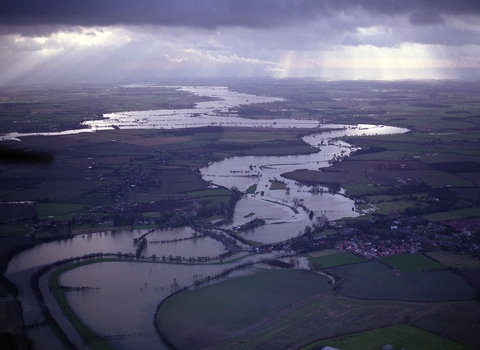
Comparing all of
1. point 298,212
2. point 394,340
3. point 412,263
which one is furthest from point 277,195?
point 394,340

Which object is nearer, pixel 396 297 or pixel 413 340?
pixel 413 340

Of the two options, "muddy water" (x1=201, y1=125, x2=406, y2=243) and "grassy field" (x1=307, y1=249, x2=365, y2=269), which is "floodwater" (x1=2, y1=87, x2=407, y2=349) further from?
"grassy field" (x1=307, y1=249, x2=365, y2=269)

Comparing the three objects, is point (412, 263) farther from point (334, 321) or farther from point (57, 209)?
point (57, 209)

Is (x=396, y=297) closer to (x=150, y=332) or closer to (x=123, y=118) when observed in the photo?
(x=150, y=332)

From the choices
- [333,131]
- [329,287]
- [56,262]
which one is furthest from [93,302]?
[333,131]

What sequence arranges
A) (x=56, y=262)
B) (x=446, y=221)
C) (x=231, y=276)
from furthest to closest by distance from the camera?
(x=446, y=221) < (x=56, y=262) < (x=231, y=276)

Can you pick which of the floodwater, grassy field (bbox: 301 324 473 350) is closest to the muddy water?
the floodwater

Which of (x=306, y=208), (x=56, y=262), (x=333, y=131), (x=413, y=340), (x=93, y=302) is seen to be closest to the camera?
(x=413, y=340)
